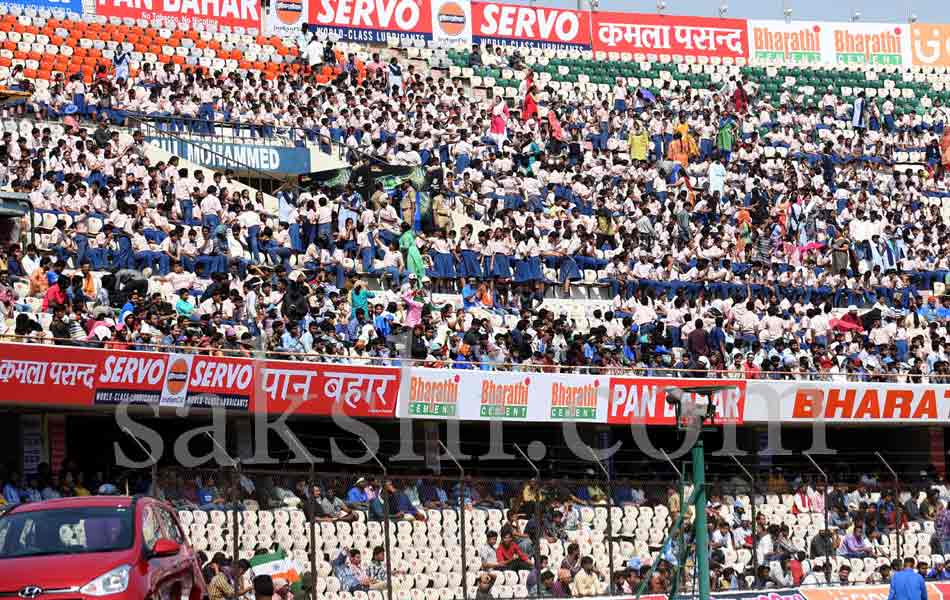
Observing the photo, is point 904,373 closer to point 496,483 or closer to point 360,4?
point 496,483

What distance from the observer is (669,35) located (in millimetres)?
50812

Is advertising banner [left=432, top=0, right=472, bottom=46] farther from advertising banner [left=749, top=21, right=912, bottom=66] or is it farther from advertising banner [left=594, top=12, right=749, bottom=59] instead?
advertising banner [left=749, top=21, right=912, bottom=66]

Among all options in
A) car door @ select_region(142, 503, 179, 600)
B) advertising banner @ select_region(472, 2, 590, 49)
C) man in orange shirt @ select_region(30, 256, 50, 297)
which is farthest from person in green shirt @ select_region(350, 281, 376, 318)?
advertising banner @ select_region(472, 2, 590, 49)

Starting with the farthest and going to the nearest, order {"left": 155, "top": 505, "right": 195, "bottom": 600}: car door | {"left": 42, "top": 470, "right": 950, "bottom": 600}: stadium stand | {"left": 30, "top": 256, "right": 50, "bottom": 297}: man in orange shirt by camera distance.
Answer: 1. {"left": 30, "top": 256, "right": 50, "bottom": 297}: man in orange shirt
2. {"left": 42, "top": 470, "right": 950, "bottom": 600}: stadium stand
3. {"left": 155, "top": 505, "right": 195, "bottom": 600}: car door

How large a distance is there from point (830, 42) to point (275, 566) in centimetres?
3949

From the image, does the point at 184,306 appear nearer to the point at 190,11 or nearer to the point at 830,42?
the point at 190,11

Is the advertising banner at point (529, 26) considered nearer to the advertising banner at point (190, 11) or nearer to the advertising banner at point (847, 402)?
the advertising banner at point (190, 11)

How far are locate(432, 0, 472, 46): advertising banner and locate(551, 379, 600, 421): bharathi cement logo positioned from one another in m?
20.6

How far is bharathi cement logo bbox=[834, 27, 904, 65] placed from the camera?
53375 mm

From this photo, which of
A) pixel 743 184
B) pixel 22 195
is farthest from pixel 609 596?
pixel 743 184

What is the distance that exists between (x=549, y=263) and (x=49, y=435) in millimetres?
11461

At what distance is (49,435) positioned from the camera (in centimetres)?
2439

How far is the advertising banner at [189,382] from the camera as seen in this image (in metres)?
21.9

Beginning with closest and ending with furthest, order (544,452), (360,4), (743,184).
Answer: (544,452) < (743,184) < (360,4)
